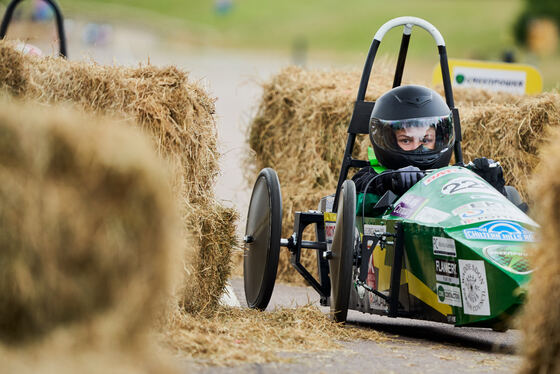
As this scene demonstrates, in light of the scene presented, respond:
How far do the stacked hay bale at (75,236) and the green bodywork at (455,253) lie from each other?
8.62 ft

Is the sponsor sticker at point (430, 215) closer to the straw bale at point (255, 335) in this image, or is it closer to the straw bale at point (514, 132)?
the straw bale at point (255, 335)

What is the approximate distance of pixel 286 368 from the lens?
5.22 metres

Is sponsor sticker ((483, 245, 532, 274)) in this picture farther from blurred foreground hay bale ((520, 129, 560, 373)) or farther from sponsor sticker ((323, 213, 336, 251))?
sponsor sticker ((323, 213, 336, 251))

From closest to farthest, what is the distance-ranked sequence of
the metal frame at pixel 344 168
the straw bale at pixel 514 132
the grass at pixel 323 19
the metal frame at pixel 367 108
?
the metal frame at pixel 344 168
the metal frame at pixel 367 108
the straw bale at pixel 514 132
the grass at pixel 323 19

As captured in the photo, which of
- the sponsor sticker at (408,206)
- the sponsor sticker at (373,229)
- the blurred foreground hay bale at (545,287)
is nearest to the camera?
the blurred foreground hay bale at (545,287)

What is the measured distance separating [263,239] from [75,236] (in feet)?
13.5

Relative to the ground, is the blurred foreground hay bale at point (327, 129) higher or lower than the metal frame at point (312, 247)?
higher

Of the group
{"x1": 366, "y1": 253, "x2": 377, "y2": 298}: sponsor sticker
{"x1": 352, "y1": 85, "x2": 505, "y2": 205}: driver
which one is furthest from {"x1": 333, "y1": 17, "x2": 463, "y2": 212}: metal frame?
{"x1": 366, "y1": 253, "x2": 377, "y2": 298}: sponsor sticker

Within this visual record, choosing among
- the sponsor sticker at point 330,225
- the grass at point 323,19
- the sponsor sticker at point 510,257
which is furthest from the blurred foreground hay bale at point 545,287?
the grass at point 323,19

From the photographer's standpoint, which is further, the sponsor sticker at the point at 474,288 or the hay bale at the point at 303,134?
the hay bale at the point at 303,134

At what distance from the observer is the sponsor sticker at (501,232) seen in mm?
6352

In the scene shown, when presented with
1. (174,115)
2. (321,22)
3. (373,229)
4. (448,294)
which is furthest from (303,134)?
(321,22)

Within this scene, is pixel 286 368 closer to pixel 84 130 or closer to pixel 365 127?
pixel 84 130

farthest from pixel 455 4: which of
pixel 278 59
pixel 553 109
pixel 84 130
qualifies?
pixel 84 130
